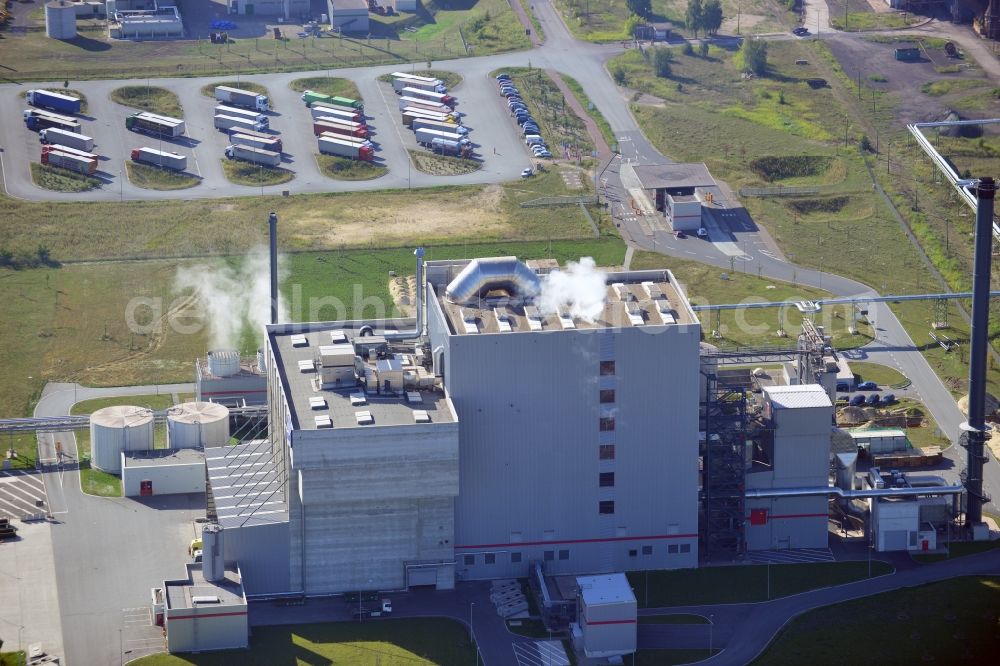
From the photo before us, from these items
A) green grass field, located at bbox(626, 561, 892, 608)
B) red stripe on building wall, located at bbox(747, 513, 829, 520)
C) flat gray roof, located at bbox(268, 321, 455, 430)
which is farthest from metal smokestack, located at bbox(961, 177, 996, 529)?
flat gray roof, located at bbox(268, 321, 455, 430)

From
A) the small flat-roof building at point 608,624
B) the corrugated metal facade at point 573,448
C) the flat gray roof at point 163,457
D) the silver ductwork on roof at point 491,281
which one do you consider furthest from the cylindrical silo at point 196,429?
the small flat-roof building at point 608,624

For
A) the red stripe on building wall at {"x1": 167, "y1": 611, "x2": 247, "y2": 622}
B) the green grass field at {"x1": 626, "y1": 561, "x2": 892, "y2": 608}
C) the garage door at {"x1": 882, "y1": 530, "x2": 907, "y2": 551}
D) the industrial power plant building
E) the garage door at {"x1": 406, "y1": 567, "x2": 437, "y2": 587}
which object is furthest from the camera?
the garage door at {"x1": 882, "y1": 530, "x2": 907, "y2": 551}

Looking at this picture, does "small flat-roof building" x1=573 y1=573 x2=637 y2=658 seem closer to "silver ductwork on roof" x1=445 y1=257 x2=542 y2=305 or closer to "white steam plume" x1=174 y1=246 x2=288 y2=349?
"silver ductwork on roof" x1=445 y1=257 x2=542 y2=305

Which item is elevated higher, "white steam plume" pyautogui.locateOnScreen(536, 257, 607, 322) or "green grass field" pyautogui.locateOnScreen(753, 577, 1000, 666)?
"white steam plume" pyautogui.locateOnScreen(536, 257, 607, 322)

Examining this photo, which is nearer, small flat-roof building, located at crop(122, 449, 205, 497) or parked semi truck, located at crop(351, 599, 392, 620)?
parked semi truck, located at crop(351, 599, 392, 620)

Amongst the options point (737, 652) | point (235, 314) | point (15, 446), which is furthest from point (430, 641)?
point (235, 314)

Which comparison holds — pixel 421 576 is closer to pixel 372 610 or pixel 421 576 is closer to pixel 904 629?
pixel 372 610
